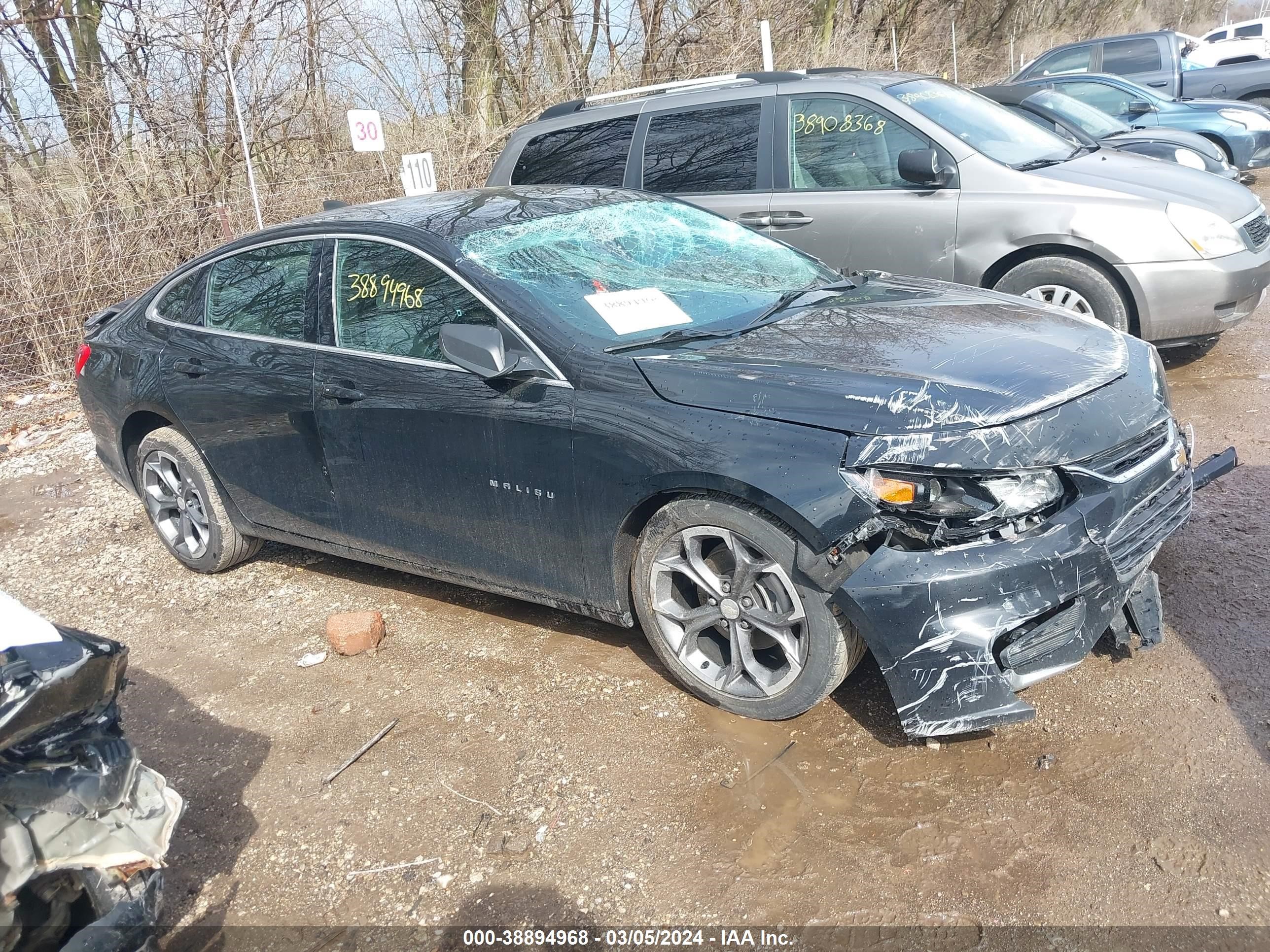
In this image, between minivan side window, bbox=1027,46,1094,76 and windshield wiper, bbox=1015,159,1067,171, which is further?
minivan side window, bbox=1027,46,1094,76

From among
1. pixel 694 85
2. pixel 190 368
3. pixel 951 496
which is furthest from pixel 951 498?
pixel 694 85

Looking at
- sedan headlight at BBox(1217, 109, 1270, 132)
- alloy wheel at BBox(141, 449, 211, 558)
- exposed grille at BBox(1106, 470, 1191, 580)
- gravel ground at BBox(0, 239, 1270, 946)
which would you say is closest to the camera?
gravel ground at BBox(0, 239, 1270, 946)

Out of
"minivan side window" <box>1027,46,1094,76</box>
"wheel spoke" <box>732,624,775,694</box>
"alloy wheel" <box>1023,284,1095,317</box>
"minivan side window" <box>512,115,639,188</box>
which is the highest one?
"minivan side window" <box>1027,46,1094,76</box>

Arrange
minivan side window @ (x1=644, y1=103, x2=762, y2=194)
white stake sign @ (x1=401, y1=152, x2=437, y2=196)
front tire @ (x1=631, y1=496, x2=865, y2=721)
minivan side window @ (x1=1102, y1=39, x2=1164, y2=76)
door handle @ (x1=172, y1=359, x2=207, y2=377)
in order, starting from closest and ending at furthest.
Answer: front tire @ (x1=631, y1=496, x2=865, y2=721) < door handle @ (x1=172, y1=359, x2=207, y2=377) < minivan side window @ (x1=644, y1=103, x2=762, y2=194) < white stake sign @ (x1=401, y1=152, x2=437, y2=196) < minivan side window @ (x1=1102, y1=39, x2=1164, y2=76)

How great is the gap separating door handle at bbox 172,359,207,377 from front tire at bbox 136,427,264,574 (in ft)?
1.14

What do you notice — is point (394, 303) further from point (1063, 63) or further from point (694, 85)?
point (1063, 63)

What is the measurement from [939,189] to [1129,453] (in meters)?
3.50

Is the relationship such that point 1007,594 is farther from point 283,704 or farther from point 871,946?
point 283,704

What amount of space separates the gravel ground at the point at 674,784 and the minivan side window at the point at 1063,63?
489 inches

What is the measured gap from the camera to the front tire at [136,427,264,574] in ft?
16.3

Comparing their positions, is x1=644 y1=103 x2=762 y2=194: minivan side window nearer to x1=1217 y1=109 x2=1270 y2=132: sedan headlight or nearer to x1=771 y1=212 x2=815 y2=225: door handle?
x1=771 y1=212 x2=815 y2=225: door handle

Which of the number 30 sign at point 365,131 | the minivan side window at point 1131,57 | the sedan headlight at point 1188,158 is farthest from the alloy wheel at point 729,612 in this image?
the minivan side window at point 1131,57

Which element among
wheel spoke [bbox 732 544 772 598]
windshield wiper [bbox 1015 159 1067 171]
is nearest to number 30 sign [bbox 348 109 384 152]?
windshield wiper [bbox 1015 159 1067 171]

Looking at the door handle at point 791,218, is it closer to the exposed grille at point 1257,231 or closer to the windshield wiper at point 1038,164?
the windshield wiper at point 1038,164
